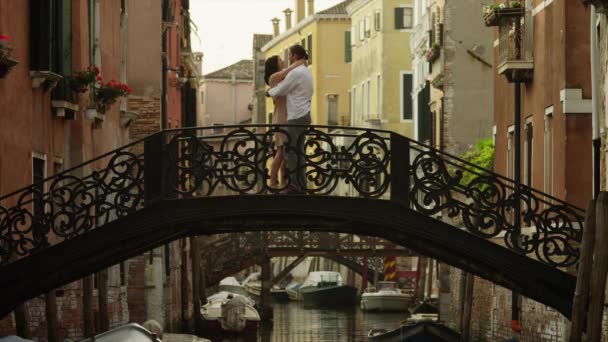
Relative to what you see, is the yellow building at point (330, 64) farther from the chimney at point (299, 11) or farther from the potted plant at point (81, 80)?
the potted plant at point (81, 80)

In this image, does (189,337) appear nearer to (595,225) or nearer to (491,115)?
(491,115)

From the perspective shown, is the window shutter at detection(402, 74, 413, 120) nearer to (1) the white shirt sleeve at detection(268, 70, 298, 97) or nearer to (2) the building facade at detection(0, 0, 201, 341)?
(2) the building facade at detection(0, 0, 201, 341)

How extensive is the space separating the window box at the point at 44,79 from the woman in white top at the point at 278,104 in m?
3.15

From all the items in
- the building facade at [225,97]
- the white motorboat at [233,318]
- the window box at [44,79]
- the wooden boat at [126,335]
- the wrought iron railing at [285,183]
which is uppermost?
the building facade at [225,97]

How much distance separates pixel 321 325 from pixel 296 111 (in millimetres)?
28832

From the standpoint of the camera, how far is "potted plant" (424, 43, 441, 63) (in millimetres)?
37281

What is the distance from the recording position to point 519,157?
24.7 m

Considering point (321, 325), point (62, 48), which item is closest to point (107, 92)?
point (62, 48)

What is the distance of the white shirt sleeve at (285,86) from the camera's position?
666 inches

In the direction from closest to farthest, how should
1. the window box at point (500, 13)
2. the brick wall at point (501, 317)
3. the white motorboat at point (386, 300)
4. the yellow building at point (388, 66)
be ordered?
the brick wall at point (501, 317) < the window box at point (500, 13) < the white motorboat at point (386, 300) < the yellow building at point (388, 66)

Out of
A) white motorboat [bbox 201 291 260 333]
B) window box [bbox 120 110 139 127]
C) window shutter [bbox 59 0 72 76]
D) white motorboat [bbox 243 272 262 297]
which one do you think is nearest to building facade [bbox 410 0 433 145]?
white motorboat [bbox 201 291 260 333]

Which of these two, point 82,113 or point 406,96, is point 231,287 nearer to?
point 406,96

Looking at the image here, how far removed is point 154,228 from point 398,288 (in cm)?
3572

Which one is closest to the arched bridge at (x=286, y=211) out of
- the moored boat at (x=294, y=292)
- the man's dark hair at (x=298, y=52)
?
the man's dark hair at (x=298, y=52)
